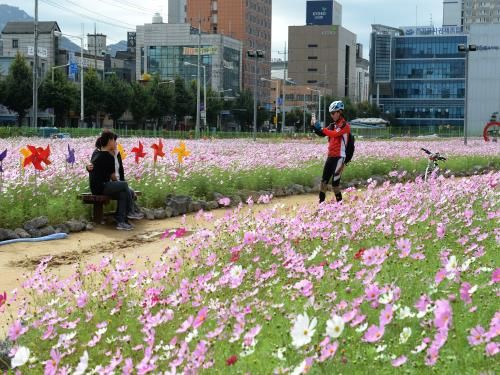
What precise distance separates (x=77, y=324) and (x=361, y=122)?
87323mm

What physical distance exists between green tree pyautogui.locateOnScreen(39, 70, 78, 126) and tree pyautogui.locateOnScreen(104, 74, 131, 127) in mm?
3864

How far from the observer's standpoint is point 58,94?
194ft

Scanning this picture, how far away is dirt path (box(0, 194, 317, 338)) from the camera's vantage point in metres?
7.69

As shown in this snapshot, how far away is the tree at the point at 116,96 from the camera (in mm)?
65000

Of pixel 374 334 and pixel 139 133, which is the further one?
pixel 139 133

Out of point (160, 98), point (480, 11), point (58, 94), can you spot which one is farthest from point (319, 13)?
point (58, 94)

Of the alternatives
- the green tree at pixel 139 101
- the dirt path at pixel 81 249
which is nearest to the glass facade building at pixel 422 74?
the green tree at pixel 139 101

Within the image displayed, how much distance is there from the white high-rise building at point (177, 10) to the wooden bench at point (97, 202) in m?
127

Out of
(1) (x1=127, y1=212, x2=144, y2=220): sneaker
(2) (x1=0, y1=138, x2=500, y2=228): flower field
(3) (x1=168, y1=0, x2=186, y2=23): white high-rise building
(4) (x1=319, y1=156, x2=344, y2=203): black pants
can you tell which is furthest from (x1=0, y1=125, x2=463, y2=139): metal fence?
(3) (x1=168, y1=0, x2=186, y2=23): white high-rise building

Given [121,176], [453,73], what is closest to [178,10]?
[453,73]

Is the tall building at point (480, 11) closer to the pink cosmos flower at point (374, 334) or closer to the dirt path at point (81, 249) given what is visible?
the dirt path at point (81, 249)

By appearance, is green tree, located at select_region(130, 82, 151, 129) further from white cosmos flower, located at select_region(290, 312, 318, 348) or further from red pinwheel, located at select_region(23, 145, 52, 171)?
white cosmos flower, located at select_region(290, 312, 318, 348)

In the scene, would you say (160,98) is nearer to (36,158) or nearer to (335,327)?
(36,158)

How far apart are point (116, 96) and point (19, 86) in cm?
1037
